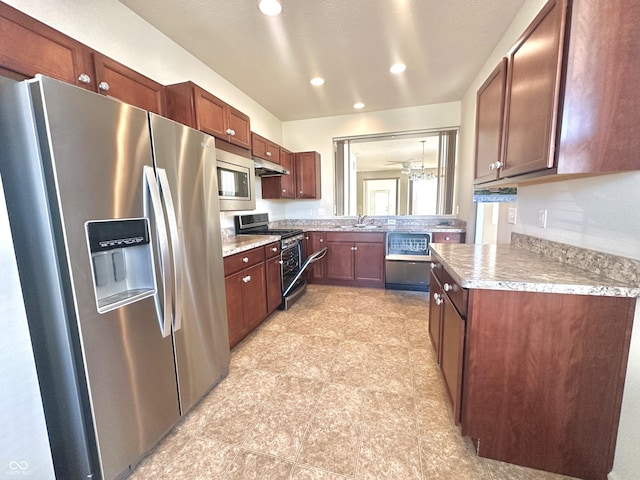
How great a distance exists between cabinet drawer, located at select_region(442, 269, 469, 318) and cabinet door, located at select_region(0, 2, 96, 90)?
2.22 meters

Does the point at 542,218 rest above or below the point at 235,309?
above

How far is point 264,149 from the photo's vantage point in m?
3.27

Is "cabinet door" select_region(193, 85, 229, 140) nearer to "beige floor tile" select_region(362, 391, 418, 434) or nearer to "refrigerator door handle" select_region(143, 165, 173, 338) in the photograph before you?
"refrigerator door handle" select_region(143, 165, 173, 338)

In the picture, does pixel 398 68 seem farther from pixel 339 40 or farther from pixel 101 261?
pixel 101 261

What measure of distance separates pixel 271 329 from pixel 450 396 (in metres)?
1.71

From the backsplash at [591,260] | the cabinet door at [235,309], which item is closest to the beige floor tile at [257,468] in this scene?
the cabinet door at [235,309]

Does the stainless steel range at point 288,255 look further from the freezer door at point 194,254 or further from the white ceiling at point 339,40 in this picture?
the white ceiling at point 339,40

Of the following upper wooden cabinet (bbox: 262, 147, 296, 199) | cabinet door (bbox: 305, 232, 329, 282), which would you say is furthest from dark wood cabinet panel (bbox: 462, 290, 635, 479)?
upper wooden cabinet (bbox: 262, 147, 296, 199)

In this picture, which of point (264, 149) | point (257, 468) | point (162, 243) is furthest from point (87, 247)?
point (264, 149)

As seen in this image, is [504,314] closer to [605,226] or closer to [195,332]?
[605,226]

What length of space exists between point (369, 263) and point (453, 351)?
96.9 inches

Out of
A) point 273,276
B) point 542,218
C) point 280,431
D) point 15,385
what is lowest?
point 280,431

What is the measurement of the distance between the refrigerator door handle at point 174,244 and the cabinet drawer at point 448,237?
3.10 metres

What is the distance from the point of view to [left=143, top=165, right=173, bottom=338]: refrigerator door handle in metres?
1.24
